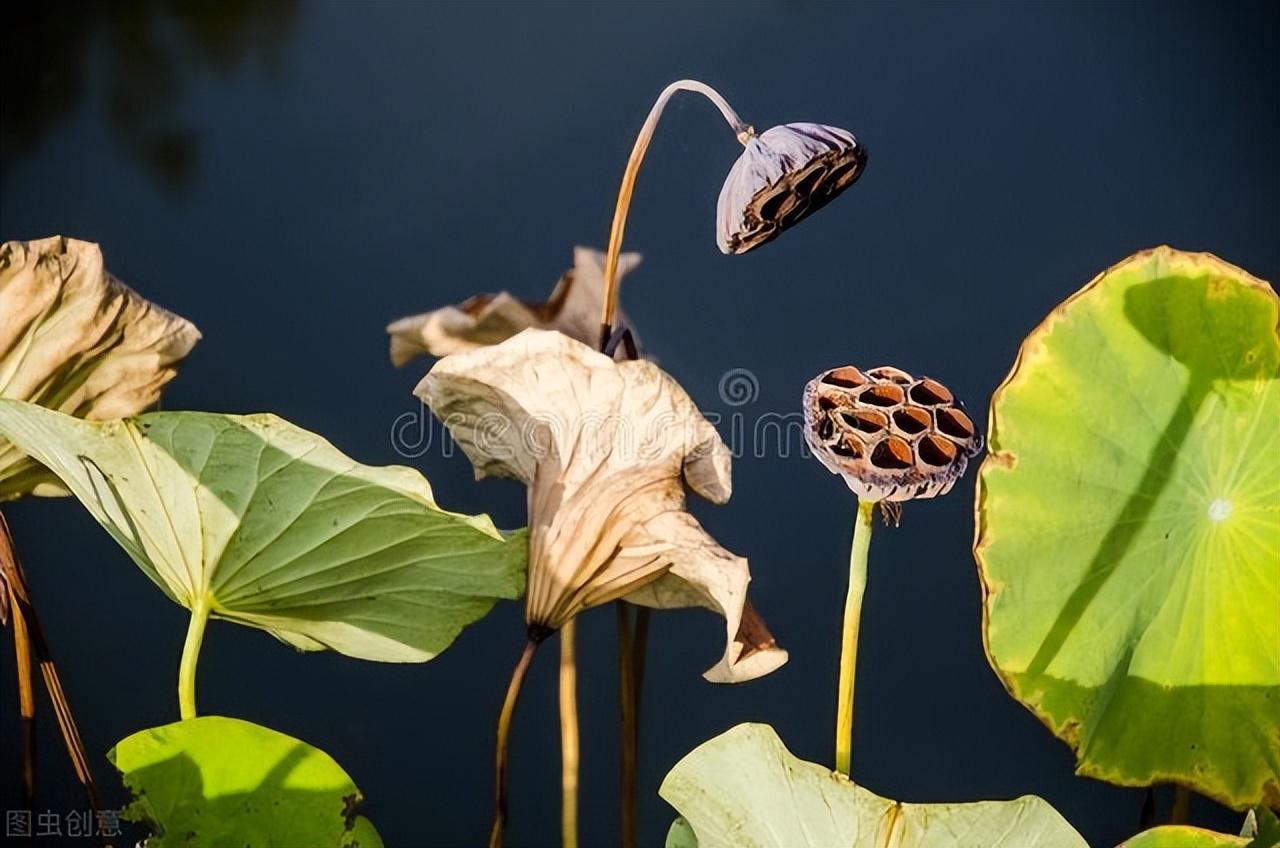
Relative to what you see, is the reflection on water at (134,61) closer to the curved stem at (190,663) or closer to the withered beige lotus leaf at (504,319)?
the withered beige lotus leaf at (504,319)

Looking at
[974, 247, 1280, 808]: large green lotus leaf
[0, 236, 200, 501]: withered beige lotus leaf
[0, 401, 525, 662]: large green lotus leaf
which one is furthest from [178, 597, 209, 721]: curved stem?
[974, 247, 1280, 808]: large green lotus leaf

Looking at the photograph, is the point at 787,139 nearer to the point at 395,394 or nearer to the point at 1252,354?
the point at 1252,354

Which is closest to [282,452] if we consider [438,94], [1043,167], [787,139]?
[787,139]

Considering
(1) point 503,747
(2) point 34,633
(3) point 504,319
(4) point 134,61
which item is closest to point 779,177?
(3) point 504,319

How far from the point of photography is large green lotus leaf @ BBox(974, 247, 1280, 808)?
0.62m

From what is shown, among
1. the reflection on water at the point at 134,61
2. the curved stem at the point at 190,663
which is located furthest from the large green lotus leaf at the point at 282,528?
the reflection on water at the point at 134,61

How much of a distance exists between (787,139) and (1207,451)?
279 mm

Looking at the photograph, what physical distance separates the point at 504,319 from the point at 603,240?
182mm

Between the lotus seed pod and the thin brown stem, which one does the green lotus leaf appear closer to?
the lotus seed pod

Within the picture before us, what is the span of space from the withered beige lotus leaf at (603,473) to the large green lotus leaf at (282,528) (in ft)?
0.10

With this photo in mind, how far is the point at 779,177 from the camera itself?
1.86 feet

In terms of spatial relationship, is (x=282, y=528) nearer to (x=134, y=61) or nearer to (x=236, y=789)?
(x=236, y=789)

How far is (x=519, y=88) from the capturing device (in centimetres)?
86

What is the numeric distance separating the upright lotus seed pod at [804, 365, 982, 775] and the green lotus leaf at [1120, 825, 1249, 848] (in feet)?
0.62
